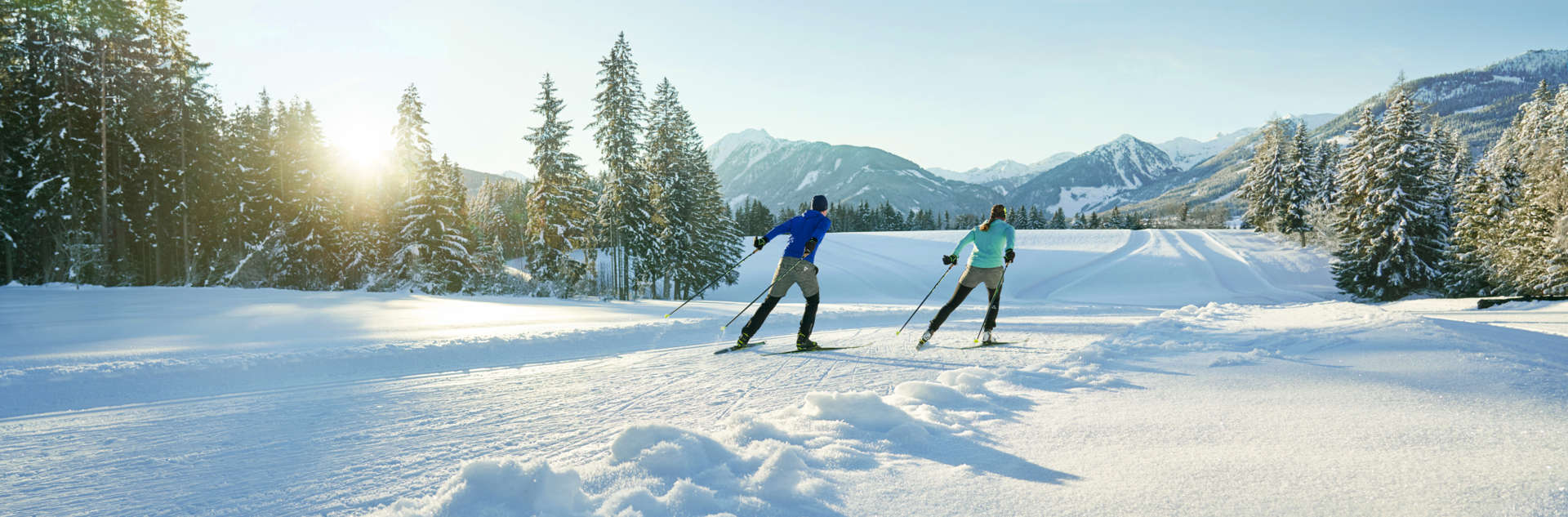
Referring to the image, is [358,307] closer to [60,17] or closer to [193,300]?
[193,300]

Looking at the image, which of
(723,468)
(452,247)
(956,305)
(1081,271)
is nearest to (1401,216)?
(1081,271)

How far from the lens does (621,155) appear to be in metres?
31.4

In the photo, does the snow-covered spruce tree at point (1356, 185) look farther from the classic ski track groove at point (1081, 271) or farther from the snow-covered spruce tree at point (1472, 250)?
the classic ski track groove at point (1081, 271)

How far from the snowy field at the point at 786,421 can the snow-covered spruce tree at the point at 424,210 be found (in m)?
23.0

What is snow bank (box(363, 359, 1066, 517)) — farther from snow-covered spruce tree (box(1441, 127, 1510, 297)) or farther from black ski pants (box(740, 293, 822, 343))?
snow-covered spruce tree (box(1441, 127, 1510, 297))

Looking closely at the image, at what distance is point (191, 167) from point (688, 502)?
3882cm

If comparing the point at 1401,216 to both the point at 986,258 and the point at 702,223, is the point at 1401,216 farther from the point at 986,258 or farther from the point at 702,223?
the point at 702,223

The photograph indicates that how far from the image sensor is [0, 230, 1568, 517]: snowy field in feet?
8.93

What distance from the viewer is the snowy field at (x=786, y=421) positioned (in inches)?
107

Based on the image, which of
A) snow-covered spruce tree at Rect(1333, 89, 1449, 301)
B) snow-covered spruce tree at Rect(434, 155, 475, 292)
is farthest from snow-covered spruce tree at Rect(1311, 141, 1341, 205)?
snow-covered spruce tree at Rect(434, 155, 475, 292)

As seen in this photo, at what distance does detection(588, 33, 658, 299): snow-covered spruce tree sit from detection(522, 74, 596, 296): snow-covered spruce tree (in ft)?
7.10

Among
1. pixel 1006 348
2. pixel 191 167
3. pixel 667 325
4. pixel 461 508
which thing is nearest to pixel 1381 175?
pixel 1006 348

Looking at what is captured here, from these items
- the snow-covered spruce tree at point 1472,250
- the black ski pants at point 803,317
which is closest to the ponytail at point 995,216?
the black ski pants at point 803,317

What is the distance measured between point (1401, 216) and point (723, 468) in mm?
40590
